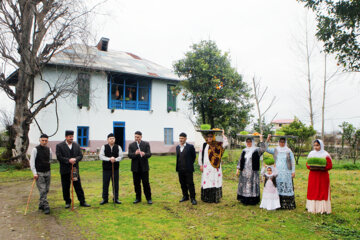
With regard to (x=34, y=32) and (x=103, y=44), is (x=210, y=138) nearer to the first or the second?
(x=34, y=32)

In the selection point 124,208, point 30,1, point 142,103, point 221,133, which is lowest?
point 124,208

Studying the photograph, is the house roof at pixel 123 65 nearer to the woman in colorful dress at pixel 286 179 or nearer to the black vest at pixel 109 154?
the black vest at pixel 109 154

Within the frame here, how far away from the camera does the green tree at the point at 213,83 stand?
13.5m

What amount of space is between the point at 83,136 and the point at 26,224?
13.5 m

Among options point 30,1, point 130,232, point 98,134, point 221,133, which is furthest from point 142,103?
point 130,232

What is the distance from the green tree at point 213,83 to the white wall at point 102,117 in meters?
2.73

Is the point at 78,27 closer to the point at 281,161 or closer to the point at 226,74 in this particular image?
the point at 226,74

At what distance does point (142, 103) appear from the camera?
840 inches

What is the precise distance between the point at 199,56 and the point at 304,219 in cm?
986

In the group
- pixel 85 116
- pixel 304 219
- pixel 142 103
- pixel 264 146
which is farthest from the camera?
pixel 142 103

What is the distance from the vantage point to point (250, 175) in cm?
674

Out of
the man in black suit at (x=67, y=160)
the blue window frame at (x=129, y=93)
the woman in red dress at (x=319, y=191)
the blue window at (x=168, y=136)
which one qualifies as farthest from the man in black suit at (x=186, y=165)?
the blue window at (x=168, y=136)

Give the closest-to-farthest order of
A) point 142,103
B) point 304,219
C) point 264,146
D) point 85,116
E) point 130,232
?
1. point 130,232
2. point 304,219
3. point 264,146
4. point 85,116
5. point 142,103

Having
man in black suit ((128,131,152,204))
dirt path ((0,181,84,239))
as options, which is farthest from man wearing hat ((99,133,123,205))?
dirt path ((0,181,84,239))
